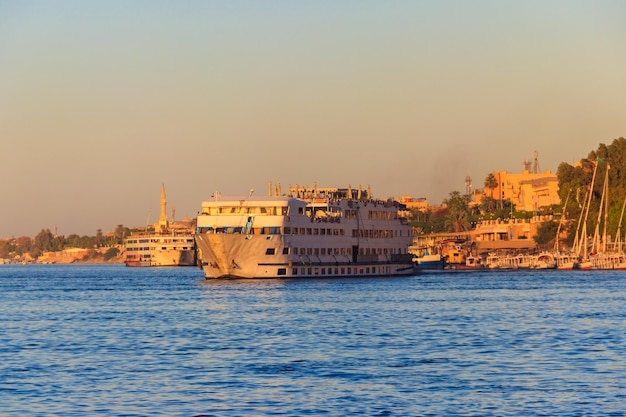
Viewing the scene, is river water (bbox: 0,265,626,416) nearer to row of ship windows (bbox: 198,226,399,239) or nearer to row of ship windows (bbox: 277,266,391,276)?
row of ship windows (bbox: 198,226,399,239)

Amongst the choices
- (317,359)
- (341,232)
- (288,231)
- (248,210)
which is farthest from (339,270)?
(317,359)

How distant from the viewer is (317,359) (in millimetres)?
45312

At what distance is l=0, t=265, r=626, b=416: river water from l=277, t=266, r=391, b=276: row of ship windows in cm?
4401

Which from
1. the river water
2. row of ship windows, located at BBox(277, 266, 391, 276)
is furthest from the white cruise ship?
the river water

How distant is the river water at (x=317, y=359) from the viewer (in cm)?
3441

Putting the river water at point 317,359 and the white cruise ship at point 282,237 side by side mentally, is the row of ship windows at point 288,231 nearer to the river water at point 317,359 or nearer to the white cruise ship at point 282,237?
the white cruise ship at point 282,237

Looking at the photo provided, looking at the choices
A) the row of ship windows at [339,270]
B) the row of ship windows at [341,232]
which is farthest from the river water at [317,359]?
the row of ship windows at [339,270]

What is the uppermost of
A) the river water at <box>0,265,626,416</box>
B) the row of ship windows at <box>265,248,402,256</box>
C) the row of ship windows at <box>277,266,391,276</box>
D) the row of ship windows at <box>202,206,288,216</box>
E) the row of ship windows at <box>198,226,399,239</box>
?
the row of ship windows at <box>202,206,288,216</box>

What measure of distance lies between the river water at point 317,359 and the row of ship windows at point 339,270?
44009mm

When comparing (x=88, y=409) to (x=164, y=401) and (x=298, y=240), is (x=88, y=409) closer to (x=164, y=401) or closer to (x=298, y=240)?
(x=164, y=401)

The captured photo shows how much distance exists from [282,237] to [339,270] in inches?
573

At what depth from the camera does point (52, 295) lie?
109500mm

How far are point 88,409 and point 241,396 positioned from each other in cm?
467

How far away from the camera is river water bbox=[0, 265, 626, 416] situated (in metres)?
34.4
